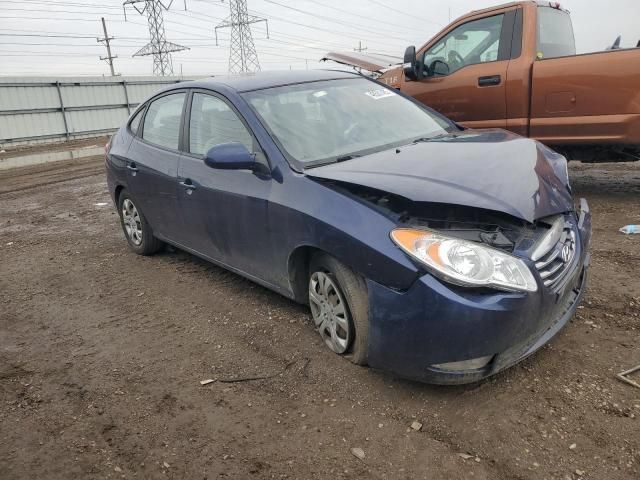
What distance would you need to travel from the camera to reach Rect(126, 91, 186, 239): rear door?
14.2ft

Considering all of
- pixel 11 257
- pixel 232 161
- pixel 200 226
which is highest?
pixel 232 161

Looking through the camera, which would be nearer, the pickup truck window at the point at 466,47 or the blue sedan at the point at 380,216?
the blue sedan at the point at 380,216

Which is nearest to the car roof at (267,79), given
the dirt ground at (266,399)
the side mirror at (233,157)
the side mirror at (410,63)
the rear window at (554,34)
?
the side mirror at (233,157)

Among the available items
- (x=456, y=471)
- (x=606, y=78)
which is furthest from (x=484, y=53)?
(x=456, y=471)

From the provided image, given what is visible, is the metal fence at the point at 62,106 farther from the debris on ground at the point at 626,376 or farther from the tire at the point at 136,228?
the debris on ground at the point at 626,376

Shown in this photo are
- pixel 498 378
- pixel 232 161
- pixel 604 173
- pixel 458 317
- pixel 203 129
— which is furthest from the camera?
pixel 604 173

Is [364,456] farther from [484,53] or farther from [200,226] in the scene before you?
[484,53]

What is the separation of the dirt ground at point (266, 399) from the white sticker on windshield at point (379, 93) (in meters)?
1.72

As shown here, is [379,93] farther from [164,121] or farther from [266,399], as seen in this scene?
[266,399]

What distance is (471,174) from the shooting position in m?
2.76

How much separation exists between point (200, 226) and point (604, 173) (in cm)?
627

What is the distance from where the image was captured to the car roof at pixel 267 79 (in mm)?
3871

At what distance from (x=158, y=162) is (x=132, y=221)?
1135mm

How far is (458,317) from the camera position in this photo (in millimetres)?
2363
